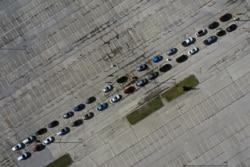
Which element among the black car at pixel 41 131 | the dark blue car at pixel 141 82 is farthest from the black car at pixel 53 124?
the dark blue car at pixel 141 82

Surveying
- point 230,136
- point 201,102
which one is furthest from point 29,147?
point 230,136

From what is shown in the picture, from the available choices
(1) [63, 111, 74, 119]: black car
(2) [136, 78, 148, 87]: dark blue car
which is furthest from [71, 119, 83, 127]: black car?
(2) [136, 78, 148, 87]: dark blue car

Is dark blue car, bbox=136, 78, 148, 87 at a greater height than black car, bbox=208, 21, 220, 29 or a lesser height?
lesser

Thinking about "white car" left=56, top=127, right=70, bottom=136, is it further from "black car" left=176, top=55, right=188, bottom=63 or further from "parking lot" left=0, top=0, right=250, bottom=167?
"black car" left=176, top=55, right=188, bottom=63

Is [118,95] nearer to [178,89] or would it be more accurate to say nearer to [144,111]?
[144,111]

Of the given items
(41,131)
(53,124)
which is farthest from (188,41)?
(41,131)

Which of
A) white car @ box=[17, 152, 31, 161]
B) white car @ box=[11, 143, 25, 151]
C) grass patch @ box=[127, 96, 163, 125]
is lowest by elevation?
grass patch @ box=[127, 96, 163, 125]
